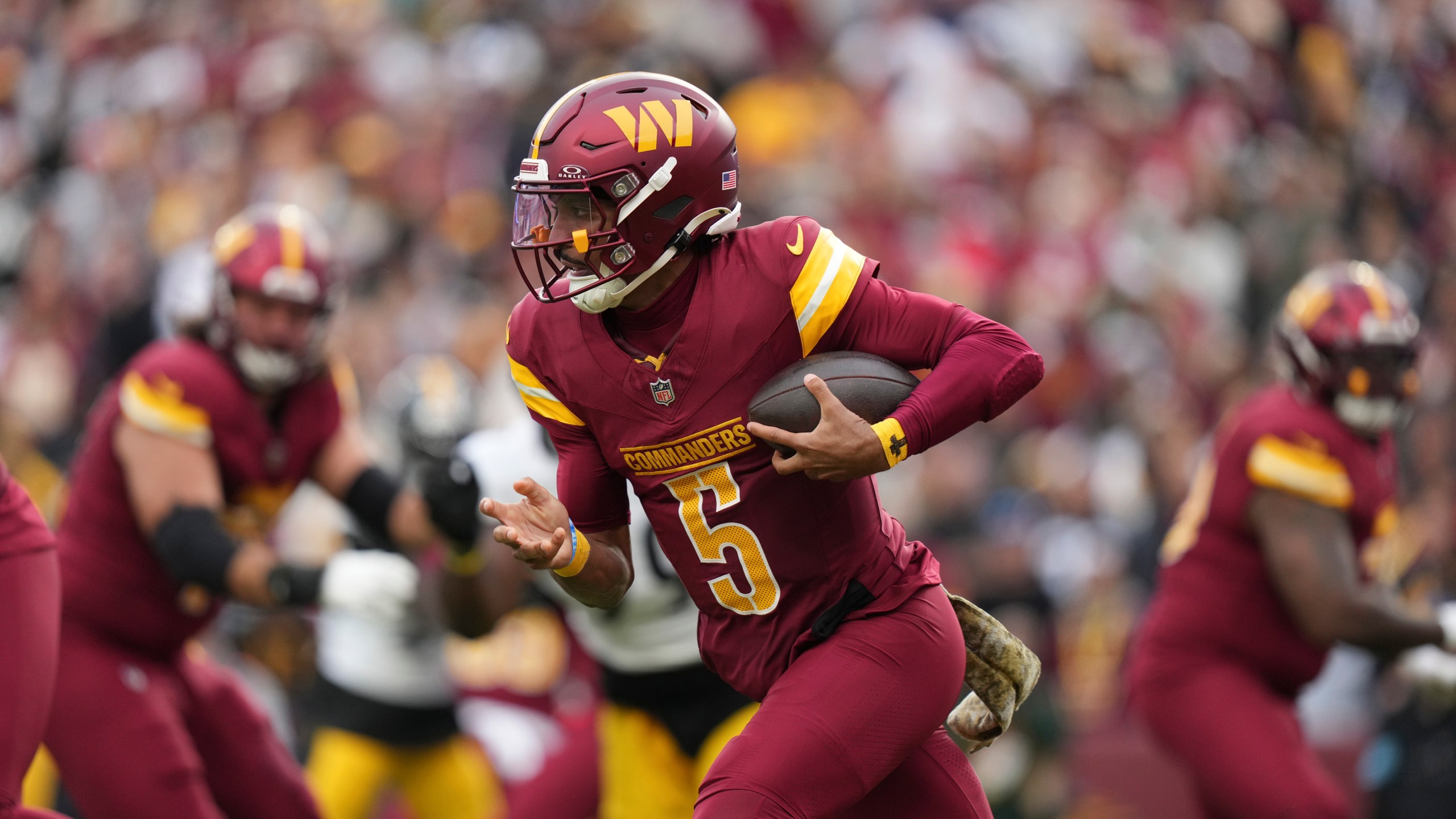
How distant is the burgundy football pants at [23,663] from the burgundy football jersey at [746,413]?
1.20 metres

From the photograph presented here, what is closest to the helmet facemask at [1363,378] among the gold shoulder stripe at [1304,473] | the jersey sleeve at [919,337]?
the gold shoulder stripe at [1304,473]

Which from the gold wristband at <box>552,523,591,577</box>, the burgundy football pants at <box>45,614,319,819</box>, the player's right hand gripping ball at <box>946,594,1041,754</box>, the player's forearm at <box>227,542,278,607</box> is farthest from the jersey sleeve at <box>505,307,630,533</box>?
the burgundy football pants at <box>45,614,319,819</box>

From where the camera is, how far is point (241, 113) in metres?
11.7

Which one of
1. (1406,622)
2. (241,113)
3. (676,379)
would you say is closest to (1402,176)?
(1406,622)

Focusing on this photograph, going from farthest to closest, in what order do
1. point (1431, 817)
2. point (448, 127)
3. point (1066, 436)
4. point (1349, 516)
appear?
point (448, 127)
point (1066, 436)
point (1431, 817)
point (1349, 516)

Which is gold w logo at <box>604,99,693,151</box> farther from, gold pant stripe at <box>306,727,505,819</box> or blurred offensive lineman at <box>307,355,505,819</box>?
gold pant stripe at <box>306,727,505,819</box>

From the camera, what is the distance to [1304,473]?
512 centimetres

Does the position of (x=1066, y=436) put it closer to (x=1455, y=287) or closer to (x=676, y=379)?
(x=1455, y=287)

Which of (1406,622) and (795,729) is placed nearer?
(795,729)

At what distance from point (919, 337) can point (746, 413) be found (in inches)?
15.3

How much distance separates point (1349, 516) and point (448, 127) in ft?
25.3

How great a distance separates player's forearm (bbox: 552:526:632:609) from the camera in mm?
3555

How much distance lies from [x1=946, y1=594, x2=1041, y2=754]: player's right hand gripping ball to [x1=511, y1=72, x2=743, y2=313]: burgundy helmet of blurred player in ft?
3.37

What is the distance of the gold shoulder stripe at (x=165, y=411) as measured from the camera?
476cm
